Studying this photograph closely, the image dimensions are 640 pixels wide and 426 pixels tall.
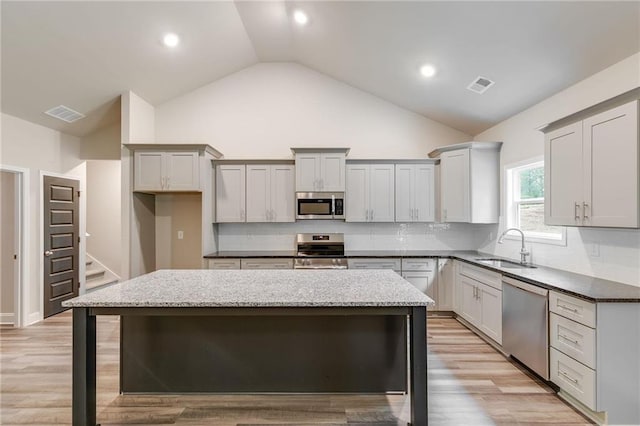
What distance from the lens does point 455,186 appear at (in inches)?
172

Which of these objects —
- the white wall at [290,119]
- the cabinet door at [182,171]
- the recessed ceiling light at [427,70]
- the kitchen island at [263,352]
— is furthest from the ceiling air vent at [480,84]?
the cabinet door at [182,171]

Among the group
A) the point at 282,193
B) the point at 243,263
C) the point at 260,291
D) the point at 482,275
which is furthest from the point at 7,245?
the point at 482,275

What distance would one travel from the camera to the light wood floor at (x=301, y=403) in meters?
2.21

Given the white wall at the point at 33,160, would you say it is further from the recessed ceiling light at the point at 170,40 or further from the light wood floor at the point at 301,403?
the recessed ceiling light at the point at 170,40

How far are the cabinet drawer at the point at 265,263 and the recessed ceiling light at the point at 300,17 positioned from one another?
9.97ft

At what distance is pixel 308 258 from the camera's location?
442 cm

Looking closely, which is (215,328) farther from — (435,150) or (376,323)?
(435,150)

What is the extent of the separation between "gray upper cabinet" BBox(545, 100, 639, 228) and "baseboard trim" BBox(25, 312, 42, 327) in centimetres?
623

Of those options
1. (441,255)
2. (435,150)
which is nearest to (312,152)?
(435,150)

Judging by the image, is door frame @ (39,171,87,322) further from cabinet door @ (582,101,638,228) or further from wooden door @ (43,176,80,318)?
cabinet door @ (582,101,638,228)

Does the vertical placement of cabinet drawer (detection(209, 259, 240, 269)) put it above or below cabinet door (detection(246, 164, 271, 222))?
below

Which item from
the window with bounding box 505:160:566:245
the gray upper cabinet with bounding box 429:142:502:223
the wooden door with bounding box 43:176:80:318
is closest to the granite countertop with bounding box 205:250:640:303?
the window with bounding box 505:160:566:245

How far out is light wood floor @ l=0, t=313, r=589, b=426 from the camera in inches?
86.9

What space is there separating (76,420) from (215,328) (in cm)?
95
